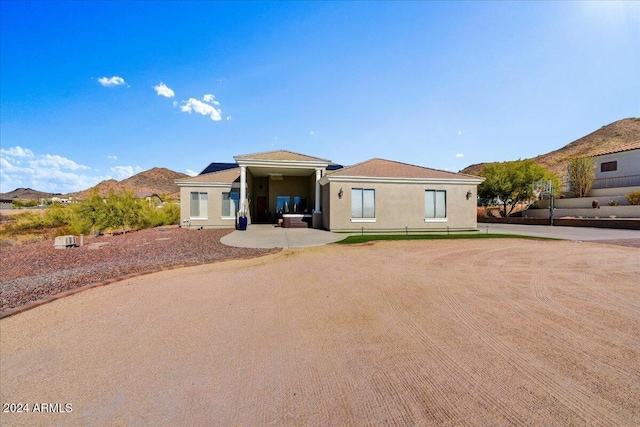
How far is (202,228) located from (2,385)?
17.9m

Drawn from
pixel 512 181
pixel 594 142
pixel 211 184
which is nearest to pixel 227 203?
pixel 211 184

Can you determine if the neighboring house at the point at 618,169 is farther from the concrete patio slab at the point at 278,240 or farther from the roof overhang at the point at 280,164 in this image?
the concrete patio slab at the point at 278,240

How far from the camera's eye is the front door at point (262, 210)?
82.7 feet

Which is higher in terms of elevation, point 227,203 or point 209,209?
point 227,203

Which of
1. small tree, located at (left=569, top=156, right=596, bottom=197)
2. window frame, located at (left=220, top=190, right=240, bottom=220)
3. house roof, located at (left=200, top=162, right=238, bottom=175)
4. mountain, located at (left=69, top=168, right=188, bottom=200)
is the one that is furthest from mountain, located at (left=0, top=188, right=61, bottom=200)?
small tree, located at (left=569, top=156, right=596, bottom=197)

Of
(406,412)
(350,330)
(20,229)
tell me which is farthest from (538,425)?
(20,229)

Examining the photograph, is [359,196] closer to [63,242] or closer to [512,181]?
[63,242]

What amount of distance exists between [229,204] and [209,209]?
4.85ft

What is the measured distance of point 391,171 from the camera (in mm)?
17594

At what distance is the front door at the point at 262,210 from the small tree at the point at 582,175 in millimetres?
30931

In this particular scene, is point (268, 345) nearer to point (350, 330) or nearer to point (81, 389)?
point (350, 330)

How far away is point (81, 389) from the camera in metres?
2.64

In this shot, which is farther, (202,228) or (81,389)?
(202,228)

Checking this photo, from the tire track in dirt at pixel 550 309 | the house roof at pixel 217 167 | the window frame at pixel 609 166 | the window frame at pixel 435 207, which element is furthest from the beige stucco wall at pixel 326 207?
the window frame at pixel 609 166
